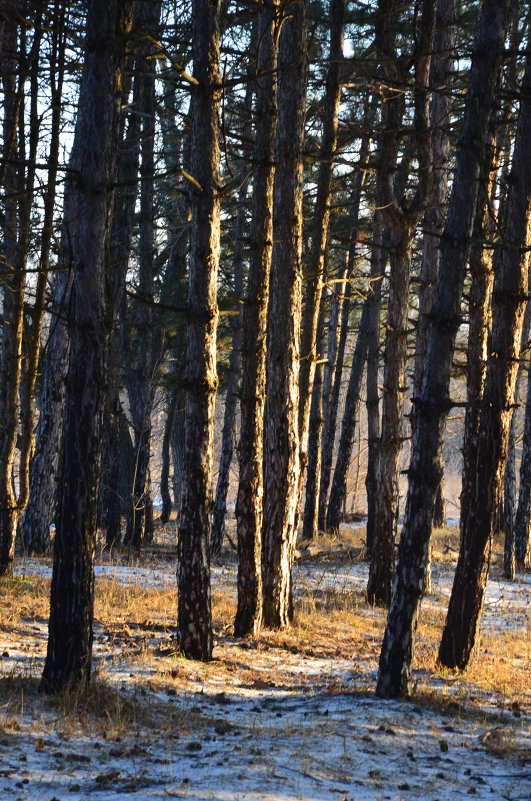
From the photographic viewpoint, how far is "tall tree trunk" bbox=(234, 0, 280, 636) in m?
9.38

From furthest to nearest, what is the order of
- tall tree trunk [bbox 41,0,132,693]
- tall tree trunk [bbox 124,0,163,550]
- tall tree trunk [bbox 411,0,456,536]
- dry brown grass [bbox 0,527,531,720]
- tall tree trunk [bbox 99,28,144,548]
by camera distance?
tall tree trunk [bbox 99,28,144,548]
tall tree trunk [bbox 124,0,163,550]
tall tree trunk [bbox 411,0,456,536]
dry brown grass [bbox 0,527,531,720]
tall tree trunk [bbox 41,0,132,693]

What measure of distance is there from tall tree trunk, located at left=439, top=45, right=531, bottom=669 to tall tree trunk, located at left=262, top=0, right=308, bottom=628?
2315mm

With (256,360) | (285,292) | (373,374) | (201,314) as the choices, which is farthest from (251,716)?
(373,374)

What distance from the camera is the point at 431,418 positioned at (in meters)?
7.34

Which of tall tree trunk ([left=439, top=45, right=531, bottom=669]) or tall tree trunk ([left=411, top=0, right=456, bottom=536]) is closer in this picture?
tall tree trunk ([left=439, top=45, right=531, bottom=669])

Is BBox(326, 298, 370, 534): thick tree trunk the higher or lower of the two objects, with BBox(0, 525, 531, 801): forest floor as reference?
higher

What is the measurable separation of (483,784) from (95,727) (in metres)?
2.80

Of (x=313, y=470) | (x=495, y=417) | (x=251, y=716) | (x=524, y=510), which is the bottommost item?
(x=251, y=716)

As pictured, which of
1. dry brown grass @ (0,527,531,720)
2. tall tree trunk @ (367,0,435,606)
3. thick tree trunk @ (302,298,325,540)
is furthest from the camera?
thick tree trunk @ (302,298,325,540)

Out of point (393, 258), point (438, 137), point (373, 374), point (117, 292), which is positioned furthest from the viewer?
point (373, 374)

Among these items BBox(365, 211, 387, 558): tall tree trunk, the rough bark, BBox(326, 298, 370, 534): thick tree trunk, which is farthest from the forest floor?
BBox(326, 298, 370, 534): thick tree trunk

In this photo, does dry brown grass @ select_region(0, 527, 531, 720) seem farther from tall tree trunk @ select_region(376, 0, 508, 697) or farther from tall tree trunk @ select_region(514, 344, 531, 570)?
tall tree trunk @ select_region(514, 344, 531, 570)

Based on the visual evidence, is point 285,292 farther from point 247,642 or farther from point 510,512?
point 510,512

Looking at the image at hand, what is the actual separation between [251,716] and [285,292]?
5.14 metres
